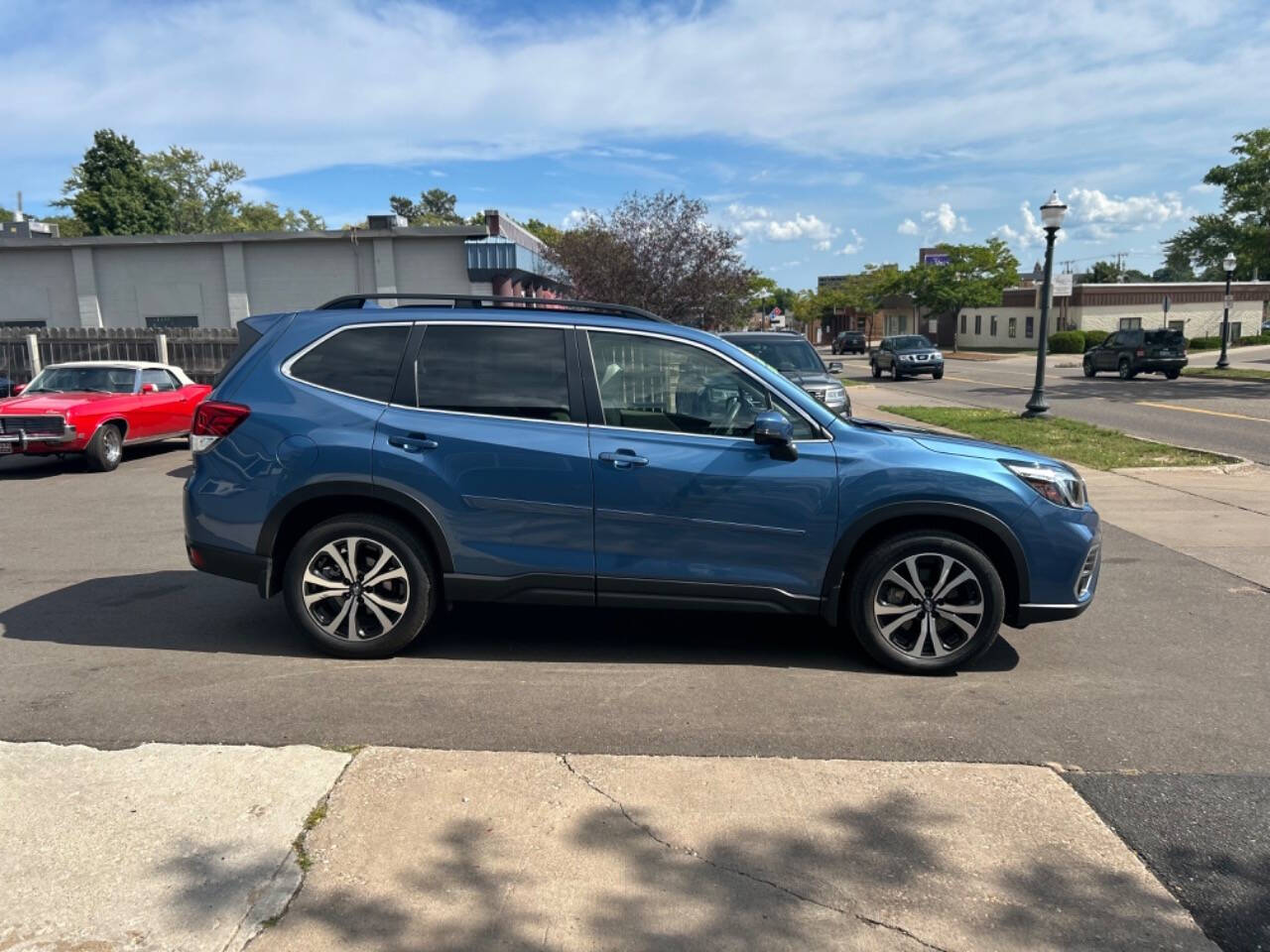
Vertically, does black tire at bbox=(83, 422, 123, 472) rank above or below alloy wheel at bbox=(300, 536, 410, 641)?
below

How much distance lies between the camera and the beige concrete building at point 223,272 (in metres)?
25.3

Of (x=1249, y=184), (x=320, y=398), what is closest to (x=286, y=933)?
(x=320, y=398)

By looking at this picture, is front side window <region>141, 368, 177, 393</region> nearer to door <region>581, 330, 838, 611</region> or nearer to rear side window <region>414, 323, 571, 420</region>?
rear side window <region>414, 323, 571, 420</region>

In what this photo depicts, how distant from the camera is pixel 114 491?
11.3 m

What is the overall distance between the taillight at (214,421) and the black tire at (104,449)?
884 cm

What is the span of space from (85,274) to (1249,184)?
1323 inches

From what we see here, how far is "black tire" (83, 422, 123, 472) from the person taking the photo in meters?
12.7

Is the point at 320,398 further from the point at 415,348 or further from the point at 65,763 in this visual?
the point at 65,763

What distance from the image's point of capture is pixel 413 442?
5.04 m

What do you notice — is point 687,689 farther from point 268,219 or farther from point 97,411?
point 268,219

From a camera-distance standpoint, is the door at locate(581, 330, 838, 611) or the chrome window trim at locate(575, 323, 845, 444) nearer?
the door at locate(581, 330, 838, 611)

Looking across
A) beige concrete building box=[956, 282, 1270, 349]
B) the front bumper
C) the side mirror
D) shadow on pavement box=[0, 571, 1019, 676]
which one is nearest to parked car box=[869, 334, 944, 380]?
the front bumper

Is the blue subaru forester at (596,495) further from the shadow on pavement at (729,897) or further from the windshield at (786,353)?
the windshield at (786,353)

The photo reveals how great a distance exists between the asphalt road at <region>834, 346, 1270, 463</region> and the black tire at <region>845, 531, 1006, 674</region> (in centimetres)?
1143
